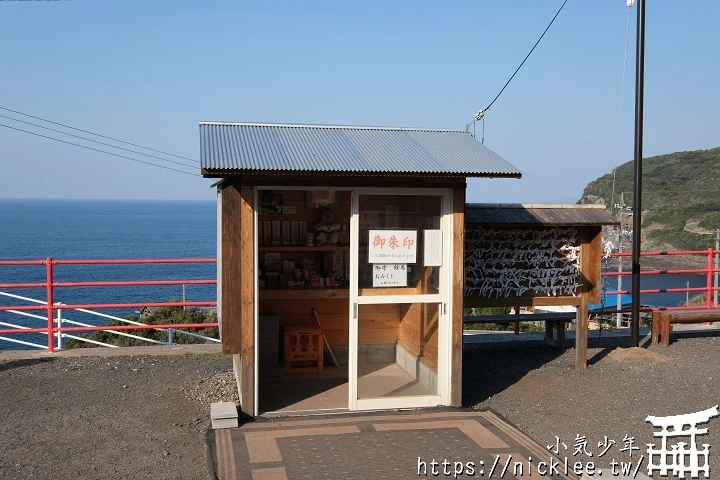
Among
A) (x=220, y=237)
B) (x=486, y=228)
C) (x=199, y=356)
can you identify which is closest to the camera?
(x=220, y=237)

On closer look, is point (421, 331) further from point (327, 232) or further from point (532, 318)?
point (532, 318)

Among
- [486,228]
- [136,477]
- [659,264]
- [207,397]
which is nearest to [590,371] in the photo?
[486,228]

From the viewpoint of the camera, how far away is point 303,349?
8.04 metres

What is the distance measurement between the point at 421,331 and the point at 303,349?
1.46 metres

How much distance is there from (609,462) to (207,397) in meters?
3.66

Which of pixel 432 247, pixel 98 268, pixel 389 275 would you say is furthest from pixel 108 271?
pixel 432 247

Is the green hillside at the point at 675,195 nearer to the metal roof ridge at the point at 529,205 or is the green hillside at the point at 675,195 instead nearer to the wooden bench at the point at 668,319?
the wooden bench at the point at 668,319

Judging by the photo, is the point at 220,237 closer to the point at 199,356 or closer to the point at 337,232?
the point at 337,232

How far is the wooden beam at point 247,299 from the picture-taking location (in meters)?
6.04

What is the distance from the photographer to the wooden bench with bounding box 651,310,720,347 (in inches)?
371

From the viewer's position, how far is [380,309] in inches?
318

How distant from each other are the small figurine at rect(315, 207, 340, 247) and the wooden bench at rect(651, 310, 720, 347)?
4451 mm

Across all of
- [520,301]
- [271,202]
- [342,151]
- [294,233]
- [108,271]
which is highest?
[342,151]

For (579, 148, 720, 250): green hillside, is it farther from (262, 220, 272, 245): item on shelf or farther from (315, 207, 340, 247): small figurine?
(262, 220, 272, 245): item on shelf
